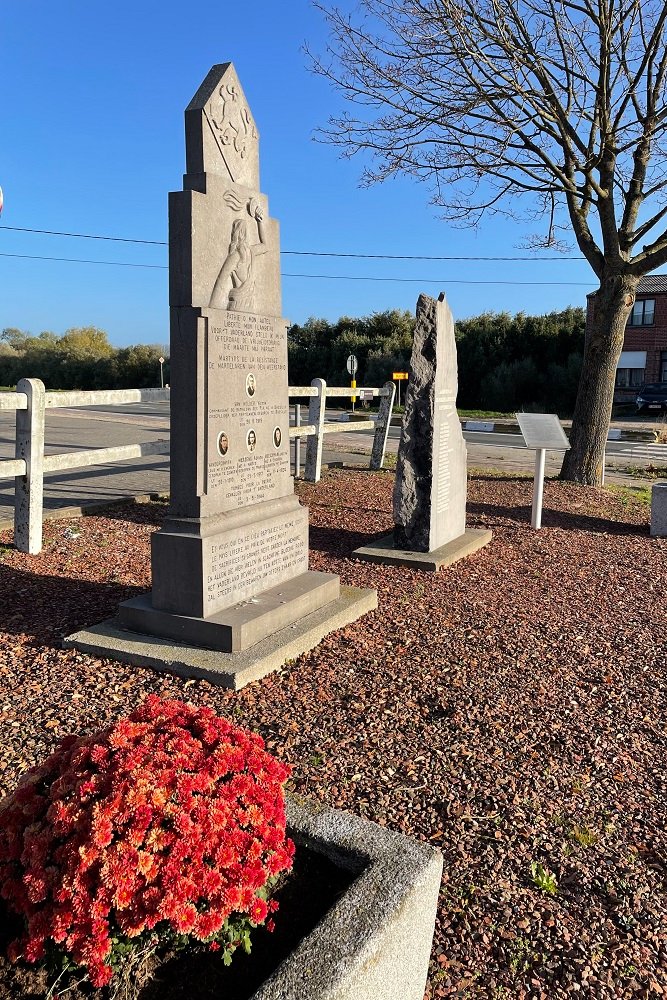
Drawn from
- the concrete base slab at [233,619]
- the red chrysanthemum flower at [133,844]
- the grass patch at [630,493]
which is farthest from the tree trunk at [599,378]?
the red chrysanthemum flower at [133,844]

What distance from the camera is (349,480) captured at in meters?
11.7

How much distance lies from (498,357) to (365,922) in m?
38.9

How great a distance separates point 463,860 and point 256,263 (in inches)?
154

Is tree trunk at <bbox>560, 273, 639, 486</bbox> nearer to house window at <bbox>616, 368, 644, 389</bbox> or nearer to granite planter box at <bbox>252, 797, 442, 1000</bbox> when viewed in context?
granite planter box at <bbox>252, 797, 442, 1000</bbox>

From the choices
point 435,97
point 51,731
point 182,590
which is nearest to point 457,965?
point 51,731

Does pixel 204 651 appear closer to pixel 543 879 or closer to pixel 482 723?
pixel 482 723

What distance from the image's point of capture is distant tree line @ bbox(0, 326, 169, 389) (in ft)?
167

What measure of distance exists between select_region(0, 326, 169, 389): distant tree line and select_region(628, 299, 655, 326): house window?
28.6m

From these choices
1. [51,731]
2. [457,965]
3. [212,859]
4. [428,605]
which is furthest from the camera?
[428,605]

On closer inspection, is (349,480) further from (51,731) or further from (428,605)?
(51,731)

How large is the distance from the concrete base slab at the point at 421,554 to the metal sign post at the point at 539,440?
Answer: 1163 mm

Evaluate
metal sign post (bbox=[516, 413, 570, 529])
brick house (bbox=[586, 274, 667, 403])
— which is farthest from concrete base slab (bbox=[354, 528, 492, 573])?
brick house (bbox=[586, 274, 667, 403])

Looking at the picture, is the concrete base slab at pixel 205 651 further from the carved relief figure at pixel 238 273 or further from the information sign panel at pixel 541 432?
the information sign panel at pixel 541 432

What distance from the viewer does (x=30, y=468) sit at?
6703 mm
